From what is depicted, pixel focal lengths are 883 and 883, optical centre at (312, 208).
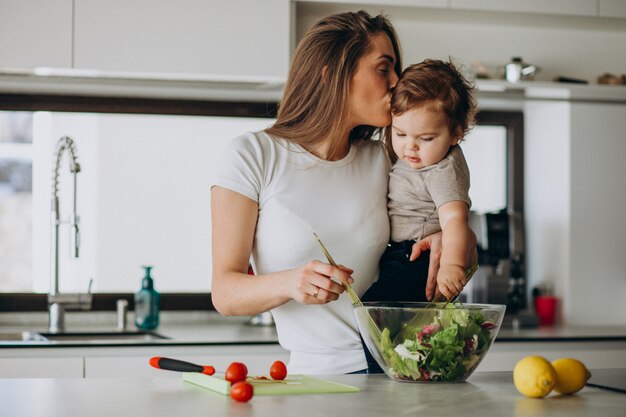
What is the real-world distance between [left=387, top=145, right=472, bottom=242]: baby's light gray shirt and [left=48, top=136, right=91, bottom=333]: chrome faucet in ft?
5.21

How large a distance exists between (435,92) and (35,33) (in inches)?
68.4

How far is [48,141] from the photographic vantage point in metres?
3.37

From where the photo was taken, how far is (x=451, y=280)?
5.14ft

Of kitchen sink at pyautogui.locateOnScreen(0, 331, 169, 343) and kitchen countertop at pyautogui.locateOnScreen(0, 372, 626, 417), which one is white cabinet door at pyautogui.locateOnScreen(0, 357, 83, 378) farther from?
kitchen countertop at pyautogui.locateOnScreen(0, 372, 626, 417)

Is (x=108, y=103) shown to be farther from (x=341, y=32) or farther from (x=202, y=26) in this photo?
(x=341, y=32)

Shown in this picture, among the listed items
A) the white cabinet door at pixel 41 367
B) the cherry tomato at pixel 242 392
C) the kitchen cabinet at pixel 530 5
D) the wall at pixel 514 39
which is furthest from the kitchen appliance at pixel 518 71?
the cherry tomato at pixel 242 392

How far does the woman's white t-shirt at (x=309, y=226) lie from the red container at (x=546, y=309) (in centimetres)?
180

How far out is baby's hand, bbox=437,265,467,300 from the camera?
5.12 ft

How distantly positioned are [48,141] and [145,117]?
1.23 ft

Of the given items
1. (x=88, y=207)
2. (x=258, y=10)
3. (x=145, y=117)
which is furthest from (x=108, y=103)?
(x=258, y=10)

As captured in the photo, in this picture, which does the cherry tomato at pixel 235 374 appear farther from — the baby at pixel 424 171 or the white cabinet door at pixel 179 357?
the white cabinet door at pixel 179 357

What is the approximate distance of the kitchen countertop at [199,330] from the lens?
2688 millimetres

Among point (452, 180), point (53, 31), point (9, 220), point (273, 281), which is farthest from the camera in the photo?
point (9, 220)

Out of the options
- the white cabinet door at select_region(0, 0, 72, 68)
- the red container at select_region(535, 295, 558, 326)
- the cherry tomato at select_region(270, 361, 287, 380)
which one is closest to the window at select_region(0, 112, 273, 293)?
the white cabinet door at select_region(0, 0, 72, 68)
